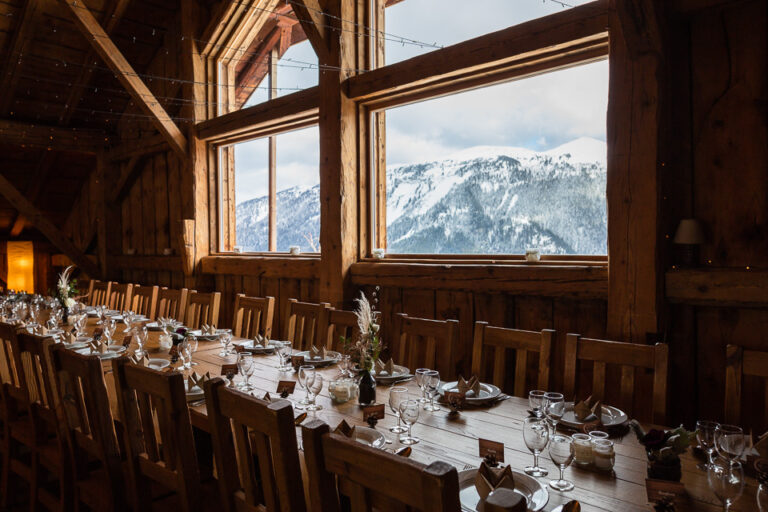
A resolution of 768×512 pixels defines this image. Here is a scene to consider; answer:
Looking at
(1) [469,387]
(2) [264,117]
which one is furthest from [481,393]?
(2) [264,117]

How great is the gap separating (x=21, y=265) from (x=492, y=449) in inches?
402

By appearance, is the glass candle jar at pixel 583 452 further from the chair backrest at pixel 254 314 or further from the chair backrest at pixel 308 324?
the chair backrest at pixel 254 314

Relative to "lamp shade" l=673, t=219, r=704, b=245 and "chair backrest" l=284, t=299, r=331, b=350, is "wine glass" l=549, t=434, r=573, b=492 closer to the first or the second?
"lamp shade" l=673, t=219, r=704, b=245

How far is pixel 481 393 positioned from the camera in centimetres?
201

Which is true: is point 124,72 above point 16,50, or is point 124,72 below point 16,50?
below

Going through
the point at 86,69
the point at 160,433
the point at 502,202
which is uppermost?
the point at 86,69

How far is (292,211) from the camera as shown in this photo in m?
4.98

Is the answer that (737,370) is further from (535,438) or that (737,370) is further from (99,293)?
(99,293)

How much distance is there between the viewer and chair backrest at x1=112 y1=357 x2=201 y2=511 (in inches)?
53.6

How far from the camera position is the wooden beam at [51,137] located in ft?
20.6

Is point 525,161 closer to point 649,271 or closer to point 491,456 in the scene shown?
point 649,271

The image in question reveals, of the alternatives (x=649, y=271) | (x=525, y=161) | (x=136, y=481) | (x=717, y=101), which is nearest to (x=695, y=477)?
(x=649, y=271)

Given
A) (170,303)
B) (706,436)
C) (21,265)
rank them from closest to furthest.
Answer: (706,436), (170,303), (21,265)

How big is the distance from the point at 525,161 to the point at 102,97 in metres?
6.16
